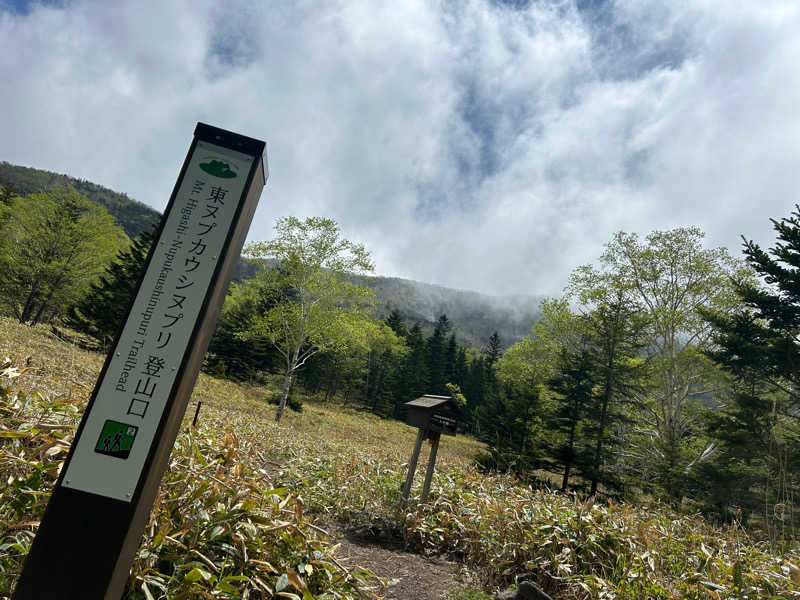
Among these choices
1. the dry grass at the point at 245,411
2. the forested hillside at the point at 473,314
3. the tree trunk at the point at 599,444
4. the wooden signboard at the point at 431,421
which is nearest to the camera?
the wooden signboard at the point at 431,421

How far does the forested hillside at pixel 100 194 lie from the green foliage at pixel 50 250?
385 feet

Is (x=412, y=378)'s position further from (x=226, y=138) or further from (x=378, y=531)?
(x=226, y=138)

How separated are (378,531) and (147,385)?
4.46 metres

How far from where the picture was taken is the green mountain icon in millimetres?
2135

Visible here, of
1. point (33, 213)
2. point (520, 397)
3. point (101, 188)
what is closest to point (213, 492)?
point (520, 397)

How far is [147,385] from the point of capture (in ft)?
5.91

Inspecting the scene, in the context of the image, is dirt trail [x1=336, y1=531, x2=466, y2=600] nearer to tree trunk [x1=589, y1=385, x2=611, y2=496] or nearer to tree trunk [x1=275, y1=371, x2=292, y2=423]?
tree trunk [x1=589, y1=385, x2=611, y2=496]

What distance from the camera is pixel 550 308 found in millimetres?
20406

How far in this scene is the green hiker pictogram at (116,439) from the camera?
5.58 feet

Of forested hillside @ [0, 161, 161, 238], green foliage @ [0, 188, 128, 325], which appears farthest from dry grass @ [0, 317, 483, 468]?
forested hillside @ [0, 161, 161, 238]

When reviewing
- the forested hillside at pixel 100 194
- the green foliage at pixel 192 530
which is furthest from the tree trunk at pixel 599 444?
the forested hillside at pixel 100 194

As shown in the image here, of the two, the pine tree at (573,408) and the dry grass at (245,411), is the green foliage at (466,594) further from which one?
the pine tree at (573,408)

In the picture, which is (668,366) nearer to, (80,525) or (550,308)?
(550,308)

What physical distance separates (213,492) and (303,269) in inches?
604
